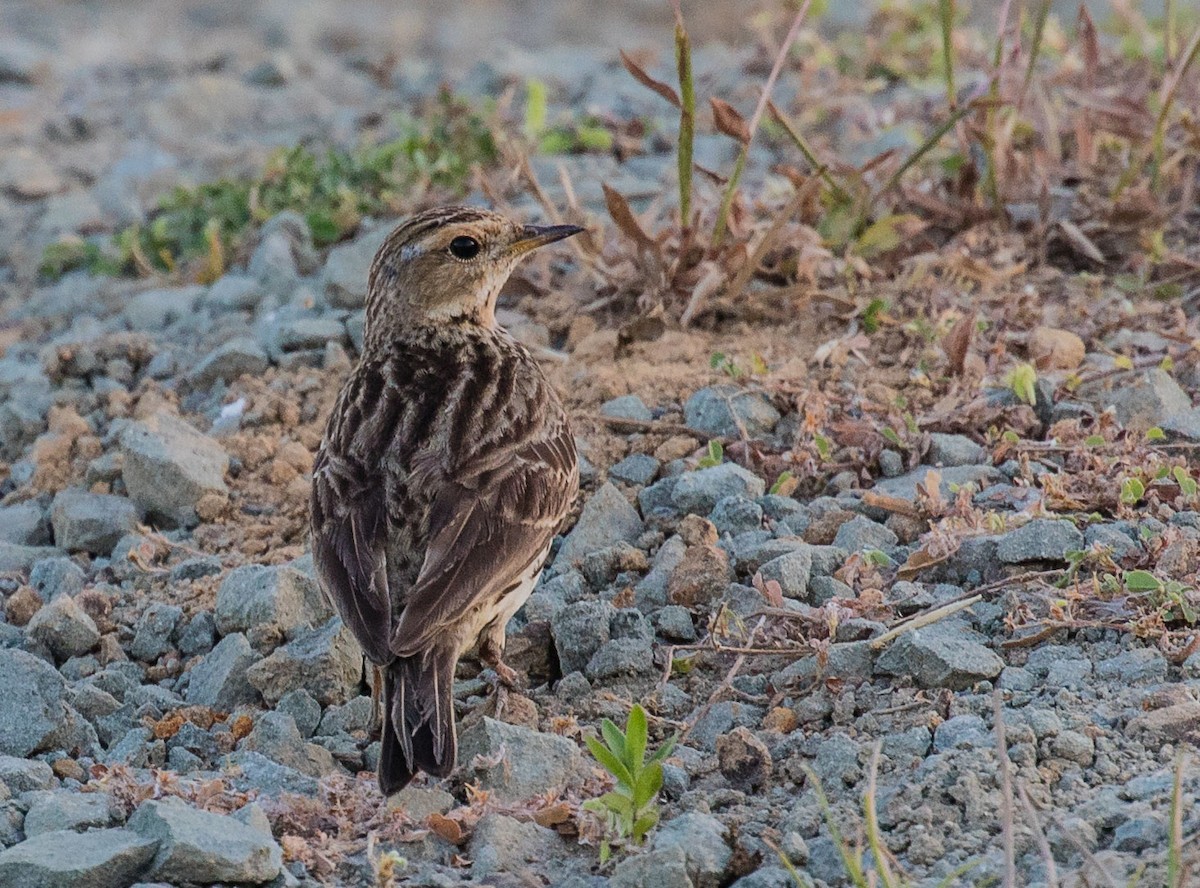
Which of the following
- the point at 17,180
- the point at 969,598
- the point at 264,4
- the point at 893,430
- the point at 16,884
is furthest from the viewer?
the point at 264,4

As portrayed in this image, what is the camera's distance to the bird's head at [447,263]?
6227mm

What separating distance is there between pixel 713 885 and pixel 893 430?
242 centimetres

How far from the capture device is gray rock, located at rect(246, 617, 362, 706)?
207 inches

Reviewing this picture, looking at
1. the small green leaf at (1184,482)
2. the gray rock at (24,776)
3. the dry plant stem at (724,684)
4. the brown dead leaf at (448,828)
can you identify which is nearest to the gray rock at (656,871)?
the brown dead leaf at (448,828)

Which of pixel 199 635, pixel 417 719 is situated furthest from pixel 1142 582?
pixel 199 635

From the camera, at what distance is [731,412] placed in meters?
6.39

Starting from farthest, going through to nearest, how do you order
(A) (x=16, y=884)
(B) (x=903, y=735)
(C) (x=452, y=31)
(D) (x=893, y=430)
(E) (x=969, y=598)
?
(C) (x=452, y=31) < (D) (x=893, y=430) < (E) (x=969, y=598) < (B) (x=903, y=735) < (A) (x=16, y=884)

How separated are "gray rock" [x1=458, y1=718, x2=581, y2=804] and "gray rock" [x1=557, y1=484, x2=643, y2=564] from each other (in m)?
1.18

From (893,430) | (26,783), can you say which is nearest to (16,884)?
Result: (26,783)

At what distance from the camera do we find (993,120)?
7434mm

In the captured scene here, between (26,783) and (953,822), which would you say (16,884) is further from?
(953,822)

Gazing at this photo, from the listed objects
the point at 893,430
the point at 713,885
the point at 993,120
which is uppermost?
the point at 993,120

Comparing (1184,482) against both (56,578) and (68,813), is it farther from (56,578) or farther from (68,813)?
(56,578)

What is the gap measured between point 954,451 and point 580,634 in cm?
153
